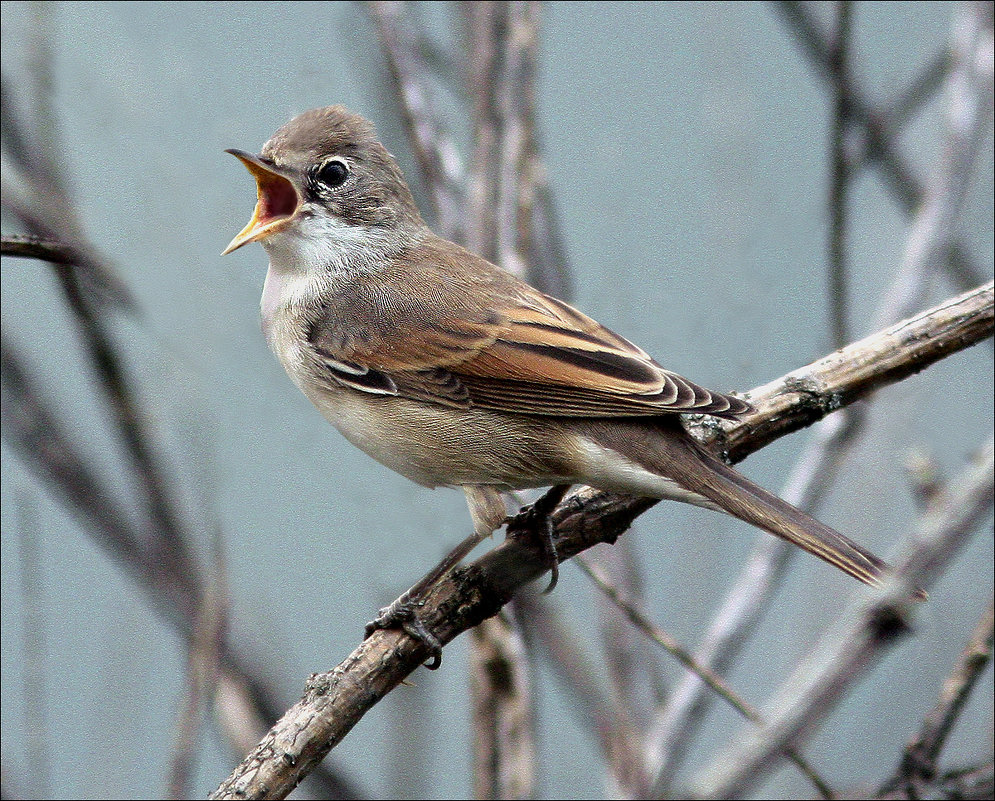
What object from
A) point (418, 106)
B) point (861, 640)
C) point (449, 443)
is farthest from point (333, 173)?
point (861, 640)

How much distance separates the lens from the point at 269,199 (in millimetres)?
3852

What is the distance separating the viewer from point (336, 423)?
3.67 meters

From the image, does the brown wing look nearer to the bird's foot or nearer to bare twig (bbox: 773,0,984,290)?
the bird's foot

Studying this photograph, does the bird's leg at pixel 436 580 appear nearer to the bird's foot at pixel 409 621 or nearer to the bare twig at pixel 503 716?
the bird's foot at pixel 409 621

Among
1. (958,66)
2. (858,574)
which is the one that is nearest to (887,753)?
(858,574)

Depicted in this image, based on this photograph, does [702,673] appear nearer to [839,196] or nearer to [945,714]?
[945,714]

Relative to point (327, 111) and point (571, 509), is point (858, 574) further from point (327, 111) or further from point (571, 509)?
point (327, 111)

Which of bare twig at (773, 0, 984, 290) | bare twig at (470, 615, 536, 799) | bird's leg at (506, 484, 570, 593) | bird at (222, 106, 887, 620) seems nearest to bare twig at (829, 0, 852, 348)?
bare twig at (773, 0, 984, 290)

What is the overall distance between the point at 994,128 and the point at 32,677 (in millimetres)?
4072

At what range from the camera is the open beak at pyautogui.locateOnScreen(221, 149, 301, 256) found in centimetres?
359

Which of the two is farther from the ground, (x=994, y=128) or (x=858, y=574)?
(x=994, y=128)

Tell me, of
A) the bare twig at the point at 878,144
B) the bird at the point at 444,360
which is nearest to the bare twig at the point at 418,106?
the bird at the point at 444,360

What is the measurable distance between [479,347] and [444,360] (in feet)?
0.42

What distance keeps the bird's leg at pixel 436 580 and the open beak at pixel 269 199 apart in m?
1.14
